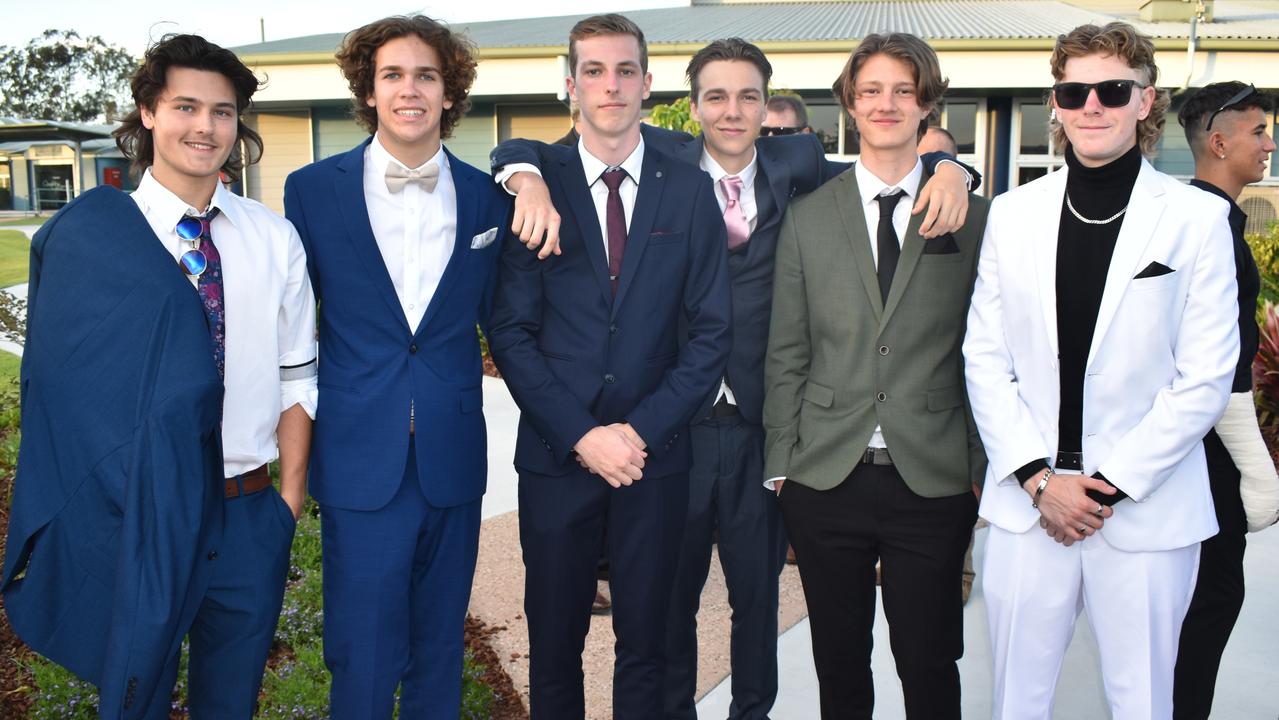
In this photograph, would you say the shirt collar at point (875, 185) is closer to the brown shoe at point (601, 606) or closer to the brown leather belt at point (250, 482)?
the brown leather belt at point (250, 482)

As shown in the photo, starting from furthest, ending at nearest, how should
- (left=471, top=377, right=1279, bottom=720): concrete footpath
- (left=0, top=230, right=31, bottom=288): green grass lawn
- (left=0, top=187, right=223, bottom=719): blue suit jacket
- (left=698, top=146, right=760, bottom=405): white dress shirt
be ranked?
(left=0, top=230, right=31, bottom=288): green grass lawn
(left=471, top=377, right=1279, bottom=720): concrete footpath
(left=698, top=146, right=760, bottom=405): white dress shirt
(left=0, top=187, right=223, bottom=719): blue suit jacket

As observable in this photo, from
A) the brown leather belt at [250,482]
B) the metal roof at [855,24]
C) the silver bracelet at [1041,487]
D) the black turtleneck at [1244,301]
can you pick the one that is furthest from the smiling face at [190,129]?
the metal roof at [855,24]

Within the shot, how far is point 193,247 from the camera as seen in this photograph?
107 inches

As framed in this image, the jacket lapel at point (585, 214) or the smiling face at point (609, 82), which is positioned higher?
the smiling face at point (609, 82)

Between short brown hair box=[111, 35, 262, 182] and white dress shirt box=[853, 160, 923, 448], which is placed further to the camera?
white dress shirt box=[853, 160, 923, 448]

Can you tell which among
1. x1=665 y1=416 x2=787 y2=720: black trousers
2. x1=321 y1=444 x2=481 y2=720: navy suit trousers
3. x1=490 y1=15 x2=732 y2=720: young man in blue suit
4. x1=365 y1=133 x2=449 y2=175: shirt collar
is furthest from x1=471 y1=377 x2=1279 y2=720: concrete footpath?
x1=365 y1=133 x2=449 y2=175: shirt collar

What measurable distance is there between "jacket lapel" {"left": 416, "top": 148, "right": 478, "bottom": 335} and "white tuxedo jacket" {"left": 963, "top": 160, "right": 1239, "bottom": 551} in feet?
5.34

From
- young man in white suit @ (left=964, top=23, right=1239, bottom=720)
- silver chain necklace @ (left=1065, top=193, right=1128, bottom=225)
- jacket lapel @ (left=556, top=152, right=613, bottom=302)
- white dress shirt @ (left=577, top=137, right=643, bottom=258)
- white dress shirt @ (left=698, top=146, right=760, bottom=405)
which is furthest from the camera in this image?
white dress shirt @ (left=698, top=146, right=760, bottom=405)

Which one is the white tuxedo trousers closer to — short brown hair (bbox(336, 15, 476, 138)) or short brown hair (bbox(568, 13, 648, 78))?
short brown hair (bbox(568, 13, 648, 78))

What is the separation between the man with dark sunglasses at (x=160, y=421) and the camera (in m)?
2.47

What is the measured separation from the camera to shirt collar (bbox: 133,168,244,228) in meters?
2.73

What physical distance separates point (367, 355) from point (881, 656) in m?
2.80

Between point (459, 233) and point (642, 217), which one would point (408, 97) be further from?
point (642, 217)

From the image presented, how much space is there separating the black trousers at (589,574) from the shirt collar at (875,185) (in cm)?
114
